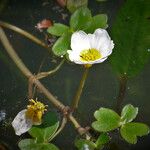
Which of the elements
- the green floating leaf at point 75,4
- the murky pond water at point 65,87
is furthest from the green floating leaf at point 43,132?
the green floating leaf at point 75,4

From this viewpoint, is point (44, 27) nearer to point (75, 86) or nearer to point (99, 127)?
point (75, 86)

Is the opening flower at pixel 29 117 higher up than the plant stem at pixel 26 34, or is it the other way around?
the plant stem at pixel 26 34

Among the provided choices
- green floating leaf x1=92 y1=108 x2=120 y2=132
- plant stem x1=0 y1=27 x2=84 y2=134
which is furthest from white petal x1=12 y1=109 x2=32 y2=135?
green floating leaf x1=92 y1=108 x2=120 y2=132

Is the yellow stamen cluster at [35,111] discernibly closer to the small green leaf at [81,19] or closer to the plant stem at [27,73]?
the plant stem at [27,73]

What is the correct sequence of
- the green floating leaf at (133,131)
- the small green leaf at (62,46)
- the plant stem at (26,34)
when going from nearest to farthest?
the green floating leaf at (133,131), the small green leaf at (62,46), the plant stem at (26,34)

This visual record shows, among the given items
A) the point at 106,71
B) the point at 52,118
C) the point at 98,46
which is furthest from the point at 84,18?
the point at 52,118

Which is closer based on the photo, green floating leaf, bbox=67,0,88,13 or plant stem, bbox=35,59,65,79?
plant stem, bbox=35,59,65,79

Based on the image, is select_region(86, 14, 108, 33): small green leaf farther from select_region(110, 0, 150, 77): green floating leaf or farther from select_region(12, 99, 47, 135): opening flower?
select_region(12, 99, 47, 135): opening flower
